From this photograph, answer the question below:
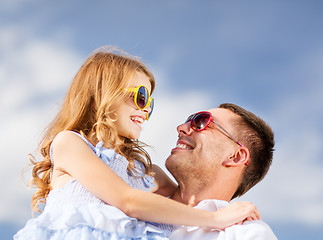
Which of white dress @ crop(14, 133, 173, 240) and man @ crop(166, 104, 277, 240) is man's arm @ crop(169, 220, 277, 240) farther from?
man @ crop(166, 104, 277, 240)

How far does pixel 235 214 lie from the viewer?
380 cm

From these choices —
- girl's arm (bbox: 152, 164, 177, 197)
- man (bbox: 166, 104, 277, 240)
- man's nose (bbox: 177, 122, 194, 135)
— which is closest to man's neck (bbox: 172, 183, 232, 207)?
man (bbox: 166, 104, 277, 240)

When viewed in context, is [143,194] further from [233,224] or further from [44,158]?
[44,158]

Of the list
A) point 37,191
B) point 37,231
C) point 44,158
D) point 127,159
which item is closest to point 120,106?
point 127,159

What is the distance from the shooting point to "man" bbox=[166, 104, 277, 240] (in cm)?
488

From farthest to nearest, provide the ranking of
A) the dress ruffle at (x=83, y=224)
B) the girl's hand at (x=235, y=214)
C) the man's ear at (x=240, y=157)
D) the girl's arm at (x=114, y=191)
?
the man's ear at (x=240, y=157)
the girl's hand at (x=235, y=214)
the girl's arm at (x=114, y=191)
the dress ruffle at (x=83, y=224)

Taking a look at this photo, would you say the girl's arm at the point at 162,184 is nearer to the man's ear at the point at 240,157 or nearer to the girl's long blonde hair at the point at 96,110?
the girl's long blonde hair at the point at 96,110

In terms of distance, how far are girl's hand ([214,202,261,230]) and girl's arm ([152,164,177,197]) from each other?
4.39ft

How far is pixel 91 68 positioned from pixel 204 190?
2.00 metres

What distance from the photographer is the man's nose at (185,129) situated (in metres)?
5.15

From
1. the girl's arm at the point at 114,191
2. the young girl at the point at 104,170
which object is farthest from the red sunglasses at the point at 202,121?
the girl's arm at the point at 114,191

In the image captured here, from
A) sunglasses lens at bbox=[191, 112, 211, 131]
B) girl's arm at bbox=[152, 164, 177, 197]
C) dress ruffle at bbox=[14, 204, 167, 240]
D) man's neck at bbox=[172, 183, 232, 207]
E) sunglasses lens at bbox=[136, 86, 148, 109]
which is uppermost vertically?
sunglasses lens at bbox=[191, 112, 211, 131]

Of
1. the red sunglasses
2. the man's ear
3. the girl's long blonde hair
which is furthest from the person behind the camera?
the red sunglasses

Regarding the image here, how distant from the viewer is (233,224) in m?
3.85
